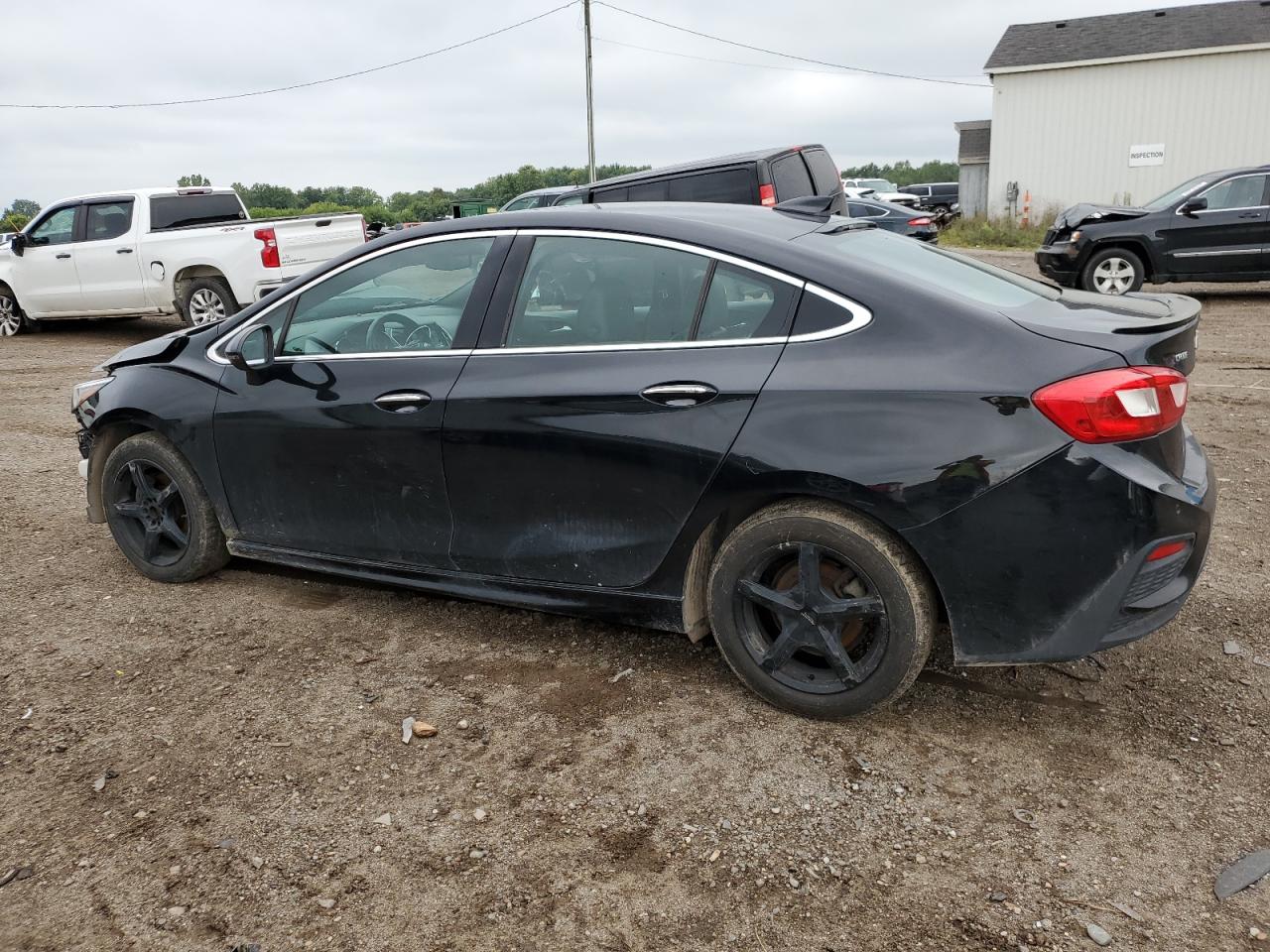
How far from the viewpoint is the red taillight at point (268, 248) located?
11773 mm

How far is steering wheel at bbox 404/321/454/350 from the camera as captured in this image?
3879mm

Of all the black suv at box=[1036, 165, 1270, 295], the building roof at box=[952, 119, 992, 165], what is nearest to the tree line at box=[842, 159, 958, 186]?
the building roof at box=[952, 119, 992, 165]

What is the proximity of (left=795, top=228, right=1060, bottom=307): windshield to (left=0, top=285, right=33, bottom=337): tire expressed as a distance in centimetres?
1417

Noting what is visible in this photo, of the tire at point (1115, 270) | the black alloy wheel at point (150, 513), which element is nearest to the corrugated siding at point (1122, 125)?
the tire at point (1115, 270)

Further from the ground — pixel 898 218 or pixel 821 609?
pixel 898 218

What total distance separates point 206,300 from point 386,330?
944 cm

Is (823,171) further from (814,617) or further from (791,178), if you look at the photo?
(814,617)

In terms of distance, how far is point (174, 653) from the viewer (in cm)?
406

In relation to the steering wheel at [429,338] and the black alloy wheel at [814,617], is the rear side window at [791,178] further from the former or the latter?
the black alloy wheel at [814,617]

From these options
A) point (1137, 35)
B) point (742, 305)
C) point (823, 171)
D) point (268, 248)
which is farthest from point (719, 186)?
point (1137, 35)

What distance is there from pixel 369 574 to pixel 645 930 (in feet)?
6.90

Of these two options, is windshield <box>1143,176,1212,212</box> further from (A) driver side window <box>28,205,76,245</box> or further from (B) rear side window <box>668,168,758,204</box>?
(A) driver side window <box>28,205,76,245</box>

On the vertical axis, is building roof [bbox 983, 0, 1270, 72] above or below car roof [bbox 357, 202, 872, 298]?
above

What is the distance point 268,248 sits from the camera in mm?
11852
